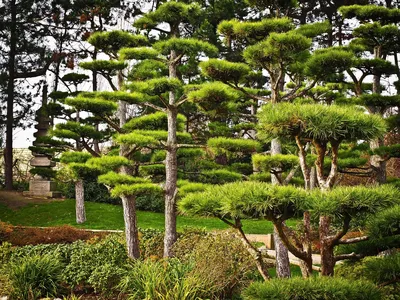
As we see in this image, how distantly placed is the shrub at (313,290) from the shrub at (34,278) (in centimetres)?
390

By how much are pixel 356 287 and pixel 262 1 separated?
216 inches

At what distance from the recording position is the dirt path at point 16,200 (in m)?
15.4

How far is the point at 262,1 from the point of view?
8.04 m

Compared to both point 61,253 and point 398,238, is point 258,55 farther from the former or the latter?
point 61,253

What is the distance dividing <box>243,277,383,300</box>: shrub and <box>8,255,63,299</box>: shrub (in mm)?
3904

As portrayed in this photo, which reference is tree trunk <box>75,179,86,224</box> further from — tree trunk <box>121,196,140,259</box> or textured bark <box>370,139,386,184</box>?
textured bark <box>370,139,386,184</box>

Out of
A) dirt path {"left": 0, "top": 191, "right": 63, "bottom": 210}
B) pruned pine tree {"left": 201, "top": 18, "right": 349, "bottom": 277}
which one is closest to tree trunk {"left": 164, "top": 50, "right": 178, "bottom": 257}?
pruned pine tree {"left": 201, "top": 18, "right": 349, "bottom": 277}

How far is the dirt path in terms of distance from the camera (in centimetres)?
1544

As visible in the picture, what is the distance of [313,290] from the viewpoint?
12.0 feet

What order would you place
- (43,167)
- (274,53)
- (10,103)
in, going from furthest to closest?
(10,103)
(43,167)
(274,53)

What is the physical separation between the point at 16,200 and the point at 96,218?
3.58 meters

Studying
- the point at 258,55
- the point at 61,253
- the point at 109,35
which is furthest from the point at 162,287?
the point at 109,35

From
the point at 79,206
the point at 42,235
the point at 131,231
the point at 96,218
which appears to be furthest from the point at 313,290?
the point at 96,218

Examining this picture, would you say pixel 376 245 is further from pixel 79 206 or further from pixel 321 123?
pixel 79 206
